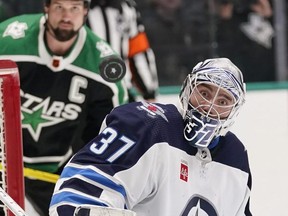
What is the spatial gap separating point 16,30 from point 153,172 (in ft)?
3.63

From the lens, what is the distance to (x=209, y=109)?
2.58 m

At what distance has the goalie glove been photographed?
7.63ft

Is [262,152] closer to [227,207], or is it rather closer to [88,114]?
[88,114]

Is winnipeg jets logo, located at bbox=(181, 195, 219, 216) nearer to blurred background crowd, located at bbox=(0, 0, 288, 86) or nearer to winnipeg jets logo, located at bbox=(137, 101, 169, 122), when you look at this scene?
winnipeg jets logo, located at bbox=(137, 101, 169, 122)

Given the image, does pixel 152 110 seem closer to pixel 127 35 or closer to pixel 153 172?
pixel 153 172

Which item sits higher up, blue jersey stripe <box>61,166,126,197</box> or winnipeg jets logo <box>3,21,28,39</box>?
winnipeg jets logo <box>3,21,28,39</box>

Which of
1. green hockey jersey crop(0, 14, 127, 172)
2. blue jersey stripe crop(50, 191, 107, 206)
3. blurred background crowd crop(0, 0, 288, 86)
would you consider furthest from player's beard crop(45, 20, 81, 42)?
blurred background crowd crop(0, 0, 288, 86)

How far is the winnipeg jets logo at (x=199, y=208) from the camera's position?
103 inches

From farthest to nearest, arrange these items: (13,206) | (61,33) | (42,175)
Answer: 1. (42,175)
2. (61,33)
3. (13,206)

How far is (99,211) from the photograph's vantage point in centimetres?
233

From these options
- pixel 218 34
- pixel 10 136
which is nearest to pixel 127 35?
pixel 218 34

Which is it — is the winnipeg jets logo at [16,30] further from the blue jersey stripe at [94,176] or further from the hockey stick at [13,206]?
the blue jersey stripe at [94,176]

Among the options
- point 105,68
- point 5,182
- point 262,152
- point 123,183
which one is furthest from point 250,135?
point 123,183

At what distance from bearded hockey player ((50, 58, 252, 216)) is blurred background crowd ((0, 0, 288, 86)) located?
8.21ft
